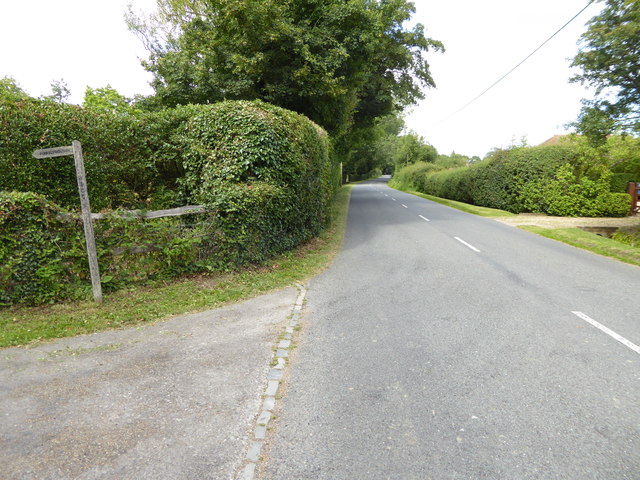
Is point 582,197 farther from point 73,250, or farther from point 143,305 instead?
point 73,250

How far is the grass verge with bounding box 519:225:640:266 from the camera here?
31.1 feet

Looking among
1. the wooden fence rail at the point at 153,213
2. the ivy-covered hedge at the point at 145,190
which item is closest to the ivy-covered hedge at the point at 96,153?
the ivy-covered hedge at the point at 145,190

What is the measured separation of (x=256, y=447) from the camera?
2773 millimetres

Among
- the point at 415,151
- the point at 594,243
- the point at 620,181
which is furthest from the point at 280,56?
the point at 415,151

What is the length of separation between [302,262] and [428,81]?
23.9m

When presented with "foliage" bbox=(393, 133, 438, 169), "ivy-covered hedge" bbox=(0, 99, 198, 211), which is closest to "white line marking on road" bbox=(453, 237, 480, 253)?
"ivy-covered hedge" bbox=(0, 99, 198, 211)

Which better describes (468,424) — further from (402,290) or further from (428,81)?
(428,81)

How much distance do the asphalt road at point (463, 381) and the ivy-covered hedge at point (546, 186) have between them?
42.9 feet

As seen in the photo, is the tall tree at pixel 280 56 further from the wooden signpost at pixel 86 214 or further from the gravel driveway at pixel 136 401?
the gravel driveway at pixel 136 401

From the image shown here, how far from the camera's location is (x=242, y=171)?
7.66 m

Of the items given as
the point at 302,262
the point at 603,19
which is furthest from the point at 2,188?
the point at 603,19

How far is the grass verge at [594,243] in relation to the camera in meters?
9.48

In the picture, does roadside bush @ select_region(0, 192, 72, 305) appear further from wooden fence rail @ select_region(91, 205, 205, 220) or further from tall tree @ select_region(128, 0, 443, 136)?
tall tree @ select_region(128, 0, 443, 136)

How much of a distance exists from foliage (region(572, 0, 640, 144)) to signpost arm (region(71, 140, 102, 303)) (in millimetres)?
15784
